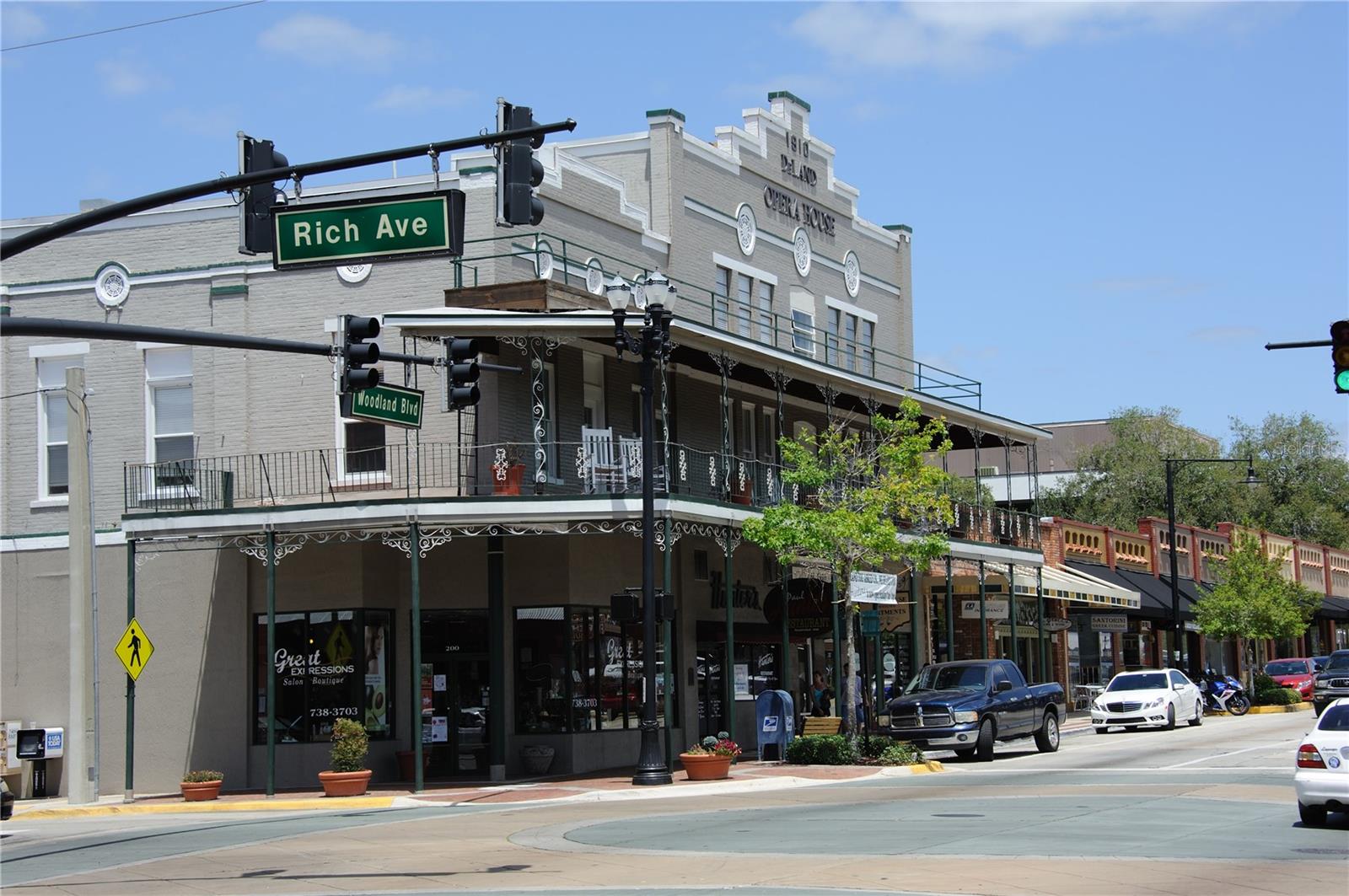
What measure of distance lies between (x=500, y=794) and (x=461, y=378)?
8889 mm

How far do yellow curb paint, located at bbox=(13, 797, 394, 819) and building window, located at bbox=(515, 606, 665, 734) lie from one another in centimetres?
528

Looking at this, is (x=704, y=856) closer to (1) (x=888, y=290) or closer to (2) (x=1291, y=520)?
(1) (x=888, y=290)

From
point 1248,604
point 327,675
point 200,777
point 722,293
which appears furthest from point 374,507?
point 1248,604

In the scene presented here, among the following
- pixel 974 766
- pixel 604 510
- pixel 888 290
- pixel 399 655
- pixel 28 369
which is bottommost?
pixel 974 766

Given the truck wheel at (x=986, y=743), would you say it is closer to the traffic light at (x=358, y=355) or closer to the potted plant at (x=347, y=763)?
the potted plant at (x=347, y=763)

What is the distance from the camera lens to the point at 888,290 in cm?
4484

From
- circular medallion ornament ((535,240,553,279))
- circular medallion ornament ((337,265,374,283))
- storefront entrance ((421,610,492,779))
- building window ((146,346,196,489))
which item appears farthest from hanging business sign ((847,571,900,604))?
building window ((146,346,196,489))

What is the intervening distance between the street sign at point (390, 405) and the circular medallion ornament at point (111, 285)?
13.1m

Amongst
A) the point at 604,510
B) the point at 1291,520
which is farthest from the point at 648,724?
the point at 1291,520

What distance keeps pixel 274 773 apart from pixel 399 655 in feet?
9.76

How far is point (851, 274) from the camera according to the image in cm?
4291

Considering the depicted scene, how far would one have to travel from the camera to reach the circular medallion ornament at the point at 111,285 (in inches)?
1253

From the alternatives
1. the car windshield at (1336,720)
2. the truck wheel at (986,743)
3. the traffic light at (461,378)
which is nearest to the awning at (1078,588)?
the truck wheel at (986,743)

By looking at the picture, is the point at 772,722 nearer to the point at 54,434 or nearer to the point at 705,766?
the point at 705,766
